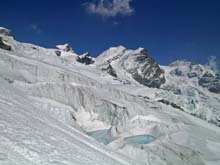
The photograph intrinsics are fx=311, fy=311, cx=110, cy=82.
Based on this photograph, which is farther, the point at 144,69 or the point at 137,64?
the point at 144,69

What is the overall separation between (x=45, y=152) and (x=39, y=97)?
19.3m

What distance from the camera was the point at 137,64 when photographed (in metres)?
170

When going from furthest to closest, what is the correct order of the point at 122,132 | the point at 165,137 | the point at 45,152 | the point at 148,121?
the point at 148,121, the point at 122,132, the point at 165,137, the point at 45,152

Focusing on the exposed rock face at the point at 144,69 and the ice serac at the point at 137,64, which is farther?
the exposed rock face at the point at 144,69

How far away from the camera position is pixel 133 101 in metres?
31.7

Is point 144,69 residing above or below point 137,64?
below

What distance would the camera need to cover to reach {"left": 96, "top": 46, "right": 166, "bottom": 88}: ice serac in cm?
16612

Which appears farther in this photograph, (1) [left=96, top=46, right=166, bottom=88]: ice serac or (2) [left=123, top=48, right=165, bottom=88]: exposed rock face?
(2) [left=123, top=48, right=165, bottom=88]: exposed rock face

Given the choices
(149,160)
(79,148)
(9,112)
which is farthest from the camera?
(149,160)

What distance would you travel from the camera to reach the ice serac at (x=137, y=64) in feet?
545

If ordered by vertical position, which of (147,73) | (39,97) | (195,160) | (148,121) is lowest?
(195,160)

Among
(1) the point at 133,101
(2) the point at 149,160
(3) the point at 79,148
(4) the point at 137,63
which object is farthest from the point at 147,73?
(3) the point at 79,148

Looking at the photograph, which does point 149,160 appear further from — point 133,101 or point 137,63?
point 137,63

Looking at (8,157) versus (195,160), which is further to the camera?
(195,160)
